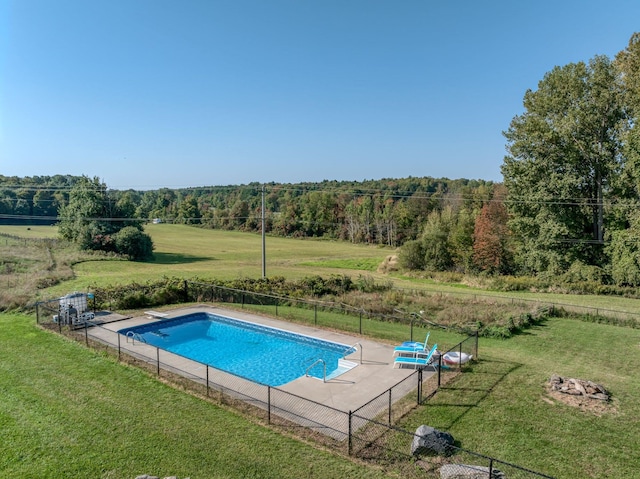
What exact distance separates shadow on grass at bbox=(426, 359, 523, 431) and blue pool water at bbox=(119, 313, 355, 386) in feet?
13.0

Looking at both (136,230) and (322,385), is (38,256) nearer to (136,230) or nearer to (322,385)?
(136,230)

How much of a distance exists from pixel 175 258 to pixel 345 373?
4636 cm

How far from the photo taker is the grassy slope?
28.7ft

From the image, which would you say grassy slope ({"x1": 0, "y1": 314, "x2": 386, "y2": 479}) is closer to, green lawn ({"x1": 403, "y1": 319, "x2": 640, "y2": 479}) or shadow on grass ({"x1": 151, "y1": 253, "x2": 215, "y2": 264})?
green lawn ({"x1": 403, "y1": 319, "x2": 640, "y2": 479})

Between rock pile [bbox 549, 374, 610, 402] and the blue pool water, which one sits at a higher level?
rock pile [bbox 549, 374, 610, 402]

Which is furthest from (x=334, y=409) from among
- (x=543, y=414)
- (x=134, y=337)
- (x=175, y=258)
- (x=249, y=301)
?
(x=175, y=258)

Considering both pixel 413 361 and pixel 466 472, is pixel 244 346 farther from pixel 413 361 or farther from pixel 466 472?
pixel 466 472

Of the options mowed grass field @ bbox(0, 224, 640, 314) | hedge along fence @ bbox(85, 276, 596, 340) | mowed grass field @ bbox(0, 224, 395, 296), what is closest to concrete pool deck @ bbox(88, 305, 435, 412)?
hedge along fence @ bbox(85, 276, 596, 340)

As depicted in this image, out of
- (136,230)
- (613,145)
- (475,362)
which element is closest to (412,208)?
(613,145)

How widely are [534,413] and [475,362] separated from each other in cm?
415

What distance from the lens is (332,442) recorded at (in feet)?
32.4

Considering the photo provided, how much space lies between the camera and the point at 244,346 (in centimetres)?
1988

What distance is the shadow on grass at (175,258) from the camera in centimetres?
5277

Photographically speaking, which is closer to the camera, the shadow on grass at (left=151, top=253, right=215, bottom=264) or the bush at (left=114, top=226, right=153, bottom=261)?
the bush at (left=114, top=226, right=153, bottom=261)
